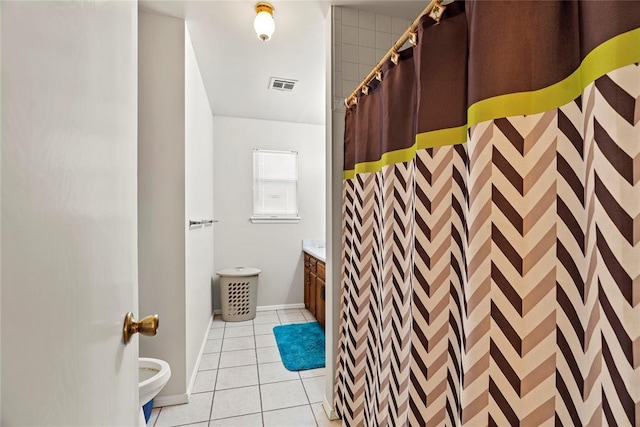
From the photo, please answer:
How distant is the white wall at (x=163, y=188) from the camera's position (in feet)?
6.49

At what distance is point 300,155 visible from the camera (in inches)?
163

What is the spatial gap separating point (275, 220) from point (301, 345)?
1.67 m

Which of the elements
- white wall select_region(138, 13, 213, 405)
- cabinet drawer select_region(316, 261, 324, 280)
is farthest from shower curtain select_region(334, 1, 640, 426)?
cabinet drawer select_region(316, 261, 324, 280)

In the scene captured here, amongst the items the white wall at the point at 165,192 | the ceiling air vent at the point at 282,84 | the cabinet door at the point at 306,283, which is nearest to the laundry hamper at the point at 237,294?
the cabinet door at the point at 306,283

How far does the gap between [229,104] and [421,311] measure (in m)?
3.24

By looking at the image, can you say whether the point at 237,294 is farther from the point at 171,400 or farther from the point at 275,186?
the point at 171,400

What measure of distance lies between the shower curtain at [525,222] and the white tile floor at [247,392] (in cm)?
106

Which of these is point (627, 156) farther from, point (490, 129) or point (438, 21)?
point (438, 21)

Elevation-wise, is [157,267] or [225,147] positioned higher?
[225,147]

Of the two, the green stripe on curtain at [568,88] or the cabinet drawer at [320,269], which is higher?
the green stripe on curtain at [568,88]

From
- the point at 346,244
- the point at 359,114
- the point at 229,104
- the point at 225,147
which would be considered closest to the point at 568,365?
the point at 346,244

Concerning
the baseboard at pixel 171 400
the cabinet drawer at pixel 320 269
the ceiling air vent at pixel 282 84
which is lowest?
the baseboard at pixel 171 400

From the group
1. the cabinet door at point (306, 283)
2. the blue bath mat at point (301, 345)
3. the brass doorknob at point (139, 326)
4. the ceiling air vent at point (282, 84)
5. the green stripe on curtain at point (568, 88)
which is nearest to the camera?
the green stripe on curtain at point (568, 88)

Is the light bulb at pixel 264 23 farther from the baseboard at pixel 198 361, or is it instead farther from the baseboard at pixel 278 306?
the baseboard at pixel 278 306
